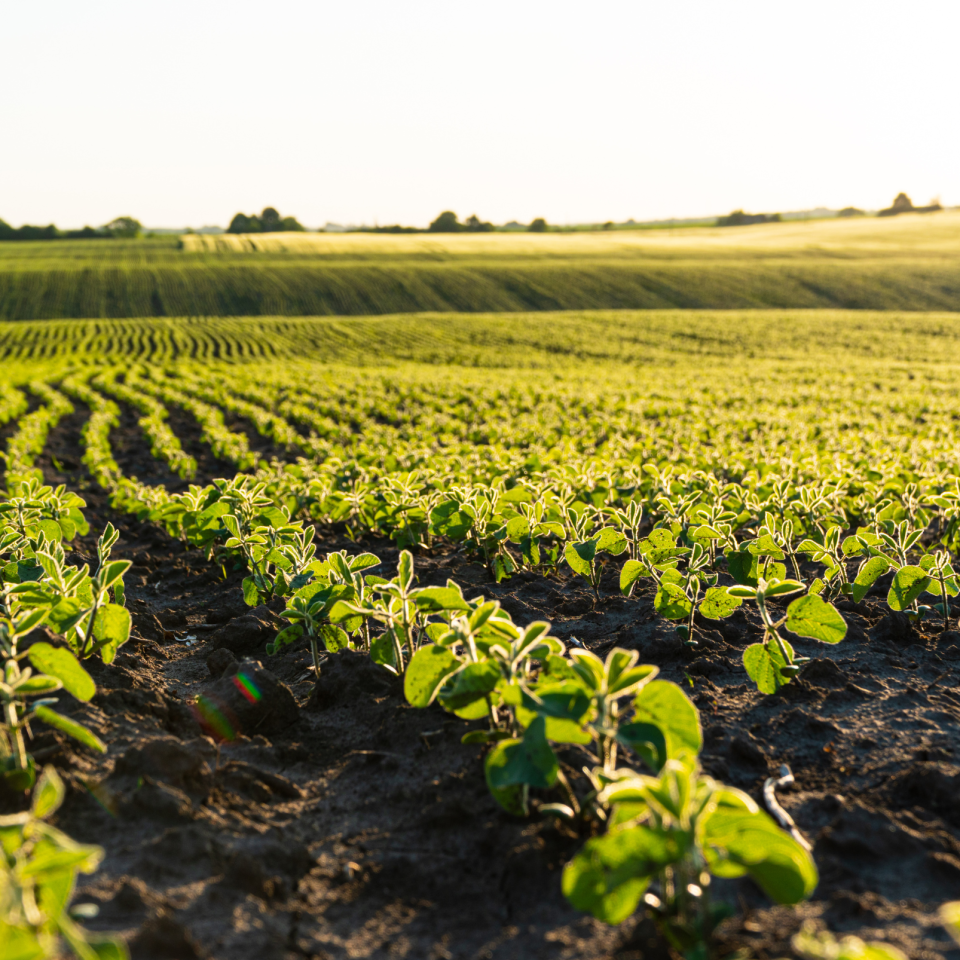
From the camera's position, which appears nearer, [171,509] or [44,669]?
[44,669]

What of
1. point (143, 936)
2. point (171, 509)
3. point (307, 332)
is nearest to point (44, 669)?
point (143, 936)

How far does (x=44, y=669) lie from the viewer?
2.15 meters

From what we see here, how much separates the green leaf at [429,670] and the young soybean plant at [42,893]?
1.03 m

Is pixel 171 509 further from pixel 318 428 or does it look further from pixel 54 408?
pixel 54 408

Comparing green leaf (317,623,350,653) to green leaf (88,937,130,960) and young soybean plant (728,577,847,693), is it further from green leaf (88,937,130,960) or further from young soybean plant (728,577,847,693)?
green leaf (88,937,130,960)

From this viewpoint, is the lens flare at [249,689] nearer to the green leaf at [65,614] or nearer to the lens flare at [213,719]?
the lens flare at [213,719]

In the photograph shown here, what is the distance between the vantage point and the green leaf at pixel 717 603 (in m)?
3.19

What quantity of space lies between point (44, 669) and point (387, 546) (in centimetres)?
379

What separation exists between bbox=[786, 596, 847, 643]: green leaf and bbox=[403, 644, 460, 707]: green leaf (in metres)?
1.27

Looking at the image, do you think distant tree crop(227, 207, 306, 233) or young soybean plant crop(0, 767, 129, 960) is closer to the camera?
young soybean plant crop(0, 767, 129, 960)

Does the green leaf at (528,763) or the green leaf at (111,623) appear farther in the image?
the green leaf at (111,623)

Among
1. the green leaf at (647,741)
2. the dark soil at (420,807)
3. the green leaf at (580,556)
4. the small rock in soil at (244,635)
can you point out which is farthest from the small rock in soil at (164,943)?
the green leaf at (580,556)

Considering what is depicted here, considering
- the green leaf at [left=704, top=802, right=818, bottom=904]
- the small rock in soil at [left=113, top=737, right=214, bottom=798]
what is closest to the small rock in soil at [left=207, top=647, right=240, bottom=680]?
the small rock in soil at [left=113, top=737, right=214, bottom=798]

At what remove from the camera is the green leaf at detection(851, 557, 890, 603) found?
353cm
